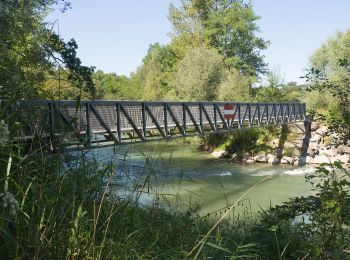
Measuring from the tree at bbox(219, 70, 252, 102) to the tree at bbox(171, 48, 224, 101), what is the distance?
2.06ft

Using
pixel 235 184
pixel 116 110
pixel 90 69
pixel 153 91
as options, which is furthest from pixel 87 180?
pixel 153 91

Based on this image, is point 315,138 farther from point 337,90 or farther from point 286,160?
point 337,90

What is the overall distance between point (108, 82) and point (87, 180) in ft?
234

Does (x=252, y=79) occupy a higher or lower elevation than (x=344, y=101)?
higher

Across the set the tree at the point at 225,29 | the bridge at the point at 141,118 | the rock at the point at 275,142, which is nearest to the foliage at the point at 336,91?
the bridge at the point at 141,118

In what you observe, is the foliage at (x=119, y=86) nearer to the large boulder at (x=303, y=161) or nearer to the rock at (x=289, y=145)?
the rock at (x=289, y=145)

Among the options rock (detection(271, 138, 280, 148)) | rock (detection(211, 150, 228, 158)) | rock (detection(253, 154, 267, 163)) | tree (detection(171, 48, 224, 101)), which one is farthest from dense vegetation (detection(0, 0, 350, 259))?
tree (detection(171, 48, 224, 101))

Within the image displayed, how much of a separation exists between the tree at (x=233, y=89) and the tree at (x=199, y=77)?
0.63m

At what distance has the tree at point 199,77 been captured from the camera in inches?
1015

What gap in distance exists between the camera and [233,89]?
25484 mm

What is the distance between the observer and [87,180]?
6.13ft

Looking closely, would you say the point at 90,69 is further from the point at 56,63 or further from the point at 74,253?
the point at 74,253

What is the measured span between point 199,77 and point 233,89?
2.28 m

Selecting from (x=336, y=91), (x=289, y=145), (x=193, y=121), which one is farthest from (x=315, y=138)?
(x=336, y=91)
